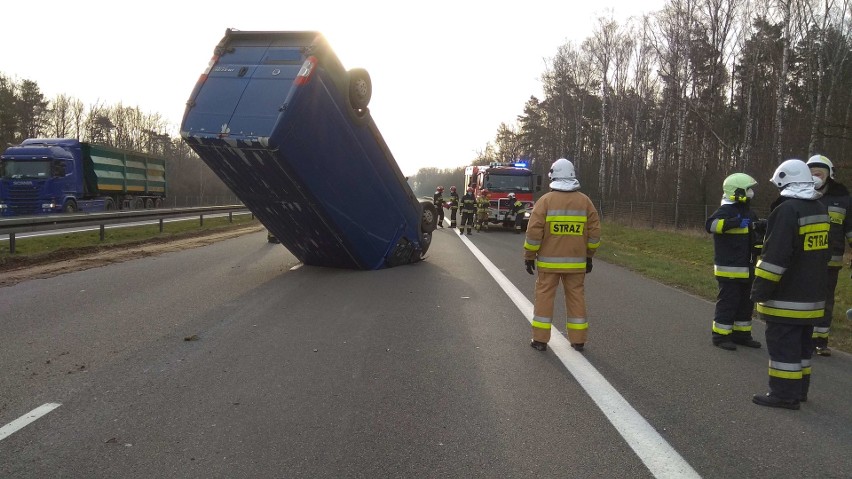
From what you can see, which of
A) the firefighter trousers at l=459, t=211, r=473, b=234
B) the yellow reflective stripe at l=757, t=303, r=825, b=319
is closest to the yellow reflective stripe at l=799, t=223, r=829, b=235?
the yellow reflective stripe at l=757, t=303, r=825, b=319

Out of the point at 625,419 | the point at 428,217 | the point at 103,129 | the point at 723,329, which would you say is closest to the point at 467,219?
the point at 428,217

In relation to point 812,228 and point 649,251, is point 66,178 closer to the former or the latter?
point 649,251

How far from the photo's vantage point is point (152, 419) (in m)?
3.80

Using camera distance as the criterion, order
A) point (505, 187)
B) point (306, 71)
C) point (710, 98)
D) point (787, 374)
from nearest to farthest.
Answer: point (787, 374), point (306, 71), point (505, 187), point (710, 98)

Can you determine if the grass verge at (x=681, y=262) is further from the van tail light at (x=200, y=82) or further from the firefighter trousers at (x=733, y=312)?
the van tail light at (x=200, y=82)

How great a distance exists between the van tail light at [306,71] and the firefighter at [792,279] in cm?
581

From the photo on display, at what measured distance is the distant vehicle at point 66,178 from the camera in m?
24.0

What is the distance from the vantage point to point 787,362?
416 centimetres

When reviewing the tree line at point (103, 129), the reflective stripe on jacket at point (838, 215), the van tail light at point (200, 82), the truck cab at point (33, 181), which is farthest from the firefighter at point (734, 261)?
the tree line at point (103, 129)

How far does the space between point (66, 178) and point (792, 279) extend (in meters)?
27.7

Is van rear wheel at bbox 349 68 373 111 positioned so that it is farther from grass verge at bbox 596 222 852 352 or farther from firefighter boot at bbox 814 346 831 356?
firefighter boot at bbox 814 346 831 356

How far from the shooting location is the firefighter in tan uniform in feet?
18.5

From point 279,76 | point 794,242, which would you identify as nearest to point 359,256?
point 279,76

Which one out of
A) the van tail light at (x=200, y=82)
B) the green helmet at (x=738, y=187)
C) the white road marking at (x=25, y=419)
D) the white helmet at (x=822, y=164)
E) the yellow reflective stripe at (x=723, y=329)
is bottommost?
the white road marking at (x=25, y=419)
